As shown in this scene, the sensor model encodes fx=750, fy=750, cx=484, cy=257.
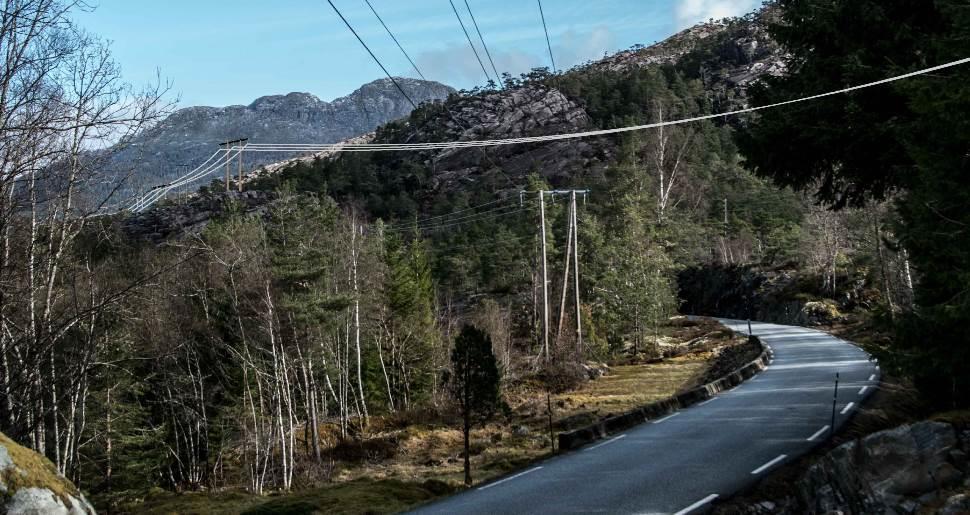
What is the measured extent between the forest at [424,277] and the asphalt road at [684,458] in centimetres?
295

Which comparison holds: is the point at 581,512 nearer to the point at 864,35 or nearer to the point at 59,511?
the point at 59,511

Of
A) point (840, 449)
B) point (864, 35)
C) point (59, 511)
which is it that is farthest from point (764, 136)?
point (59, 511)

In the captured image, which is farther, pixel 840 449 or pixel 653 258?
pixel 653 258

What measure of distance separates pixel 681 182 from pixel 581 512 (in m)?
68.7

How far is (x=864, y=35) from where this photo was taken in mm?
14242

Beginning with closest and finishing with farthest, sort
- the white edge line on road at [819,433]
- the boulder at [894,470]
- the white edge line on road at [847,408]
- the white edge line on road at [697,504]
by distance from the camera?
the boulder at [894,470], the white edge line on road at [697,504], the white edge line on road at [819,433], the white edge line on road at [847,408]

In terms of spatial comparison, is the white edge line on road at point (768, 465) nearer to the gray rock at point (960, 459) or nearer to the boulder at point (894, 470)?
the boulder at point (894, 470)

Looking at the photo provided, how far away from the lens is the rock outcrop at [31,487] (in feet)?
17.9

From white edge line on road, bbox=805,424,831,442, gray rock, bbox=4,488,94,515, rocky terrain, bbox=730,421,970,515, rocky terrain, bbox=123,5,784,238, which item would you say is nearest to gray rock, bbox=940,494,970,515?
rocky terrain, bbox=730,421,970,515

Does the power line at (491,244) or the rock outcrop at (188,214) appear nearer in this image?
the power line at (491,244)

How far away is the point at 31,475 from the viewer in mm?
5684

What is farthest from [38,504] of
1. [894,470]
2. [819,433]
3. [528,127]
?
[528,127]

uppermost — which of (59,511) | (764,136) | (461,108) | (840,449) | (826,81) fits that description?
(461,108)

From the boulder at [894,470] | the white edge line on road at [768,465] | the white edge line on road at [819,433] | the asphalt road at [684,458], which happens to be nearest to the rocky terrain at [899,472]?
the boulder at [894,470]
